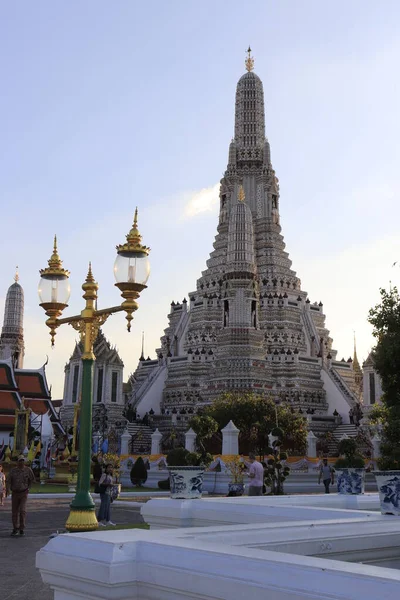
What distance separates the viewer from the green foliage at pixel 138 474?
1325 inches

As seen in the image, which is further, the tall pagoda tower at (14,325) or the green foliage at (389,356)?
the tall pagoda tower at (14,325)

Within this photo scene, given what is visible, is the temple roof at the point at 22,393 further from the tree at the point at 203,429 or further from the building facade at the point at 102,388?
the tree at the point at 203,429

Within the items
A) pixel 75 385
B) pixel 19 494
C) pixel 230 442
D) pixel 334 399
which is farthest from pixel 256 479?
pixel 75 385

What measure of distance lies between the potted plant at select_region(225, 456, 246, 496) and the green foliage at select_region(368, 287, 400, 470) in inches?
173

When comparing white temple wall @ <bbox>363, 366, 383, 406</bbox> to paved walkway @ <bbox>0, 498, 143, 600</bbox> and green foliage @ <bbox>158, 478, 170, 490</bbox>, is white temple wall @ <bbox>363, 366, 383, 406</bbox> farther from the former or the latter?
paved walkway @ <bbox>0, 498, 143, 600</bbox>

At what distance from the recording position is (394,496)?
743 centimetres

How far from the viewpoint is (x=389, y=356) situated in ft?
71.9

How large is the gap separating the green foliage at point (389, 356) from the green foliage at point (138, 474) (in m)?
14.4

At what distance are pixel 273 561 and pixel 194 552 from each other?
0.49 metres

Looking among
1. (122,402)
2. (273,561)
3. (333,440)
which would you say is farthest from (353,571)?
(122,402)

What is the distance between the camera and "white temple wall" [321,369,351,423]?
59031 mm

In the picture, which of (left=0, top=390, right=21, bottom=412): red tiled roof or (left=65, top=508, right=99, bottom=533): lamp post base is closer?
(left=65, top=508, right=99, bottom=533): lamp post base

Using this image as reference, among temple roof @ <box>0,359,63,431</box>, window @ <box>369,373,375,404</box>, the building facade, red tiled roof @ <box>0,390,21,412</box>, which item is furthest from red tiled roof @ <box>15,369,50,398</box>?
window @ <box>369,373,375,404</box>

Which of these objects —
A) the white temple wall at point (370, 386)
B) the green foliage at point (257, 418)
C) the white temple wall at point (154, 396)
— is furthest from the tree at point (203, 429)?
the white temple wall at point (154, 396)
